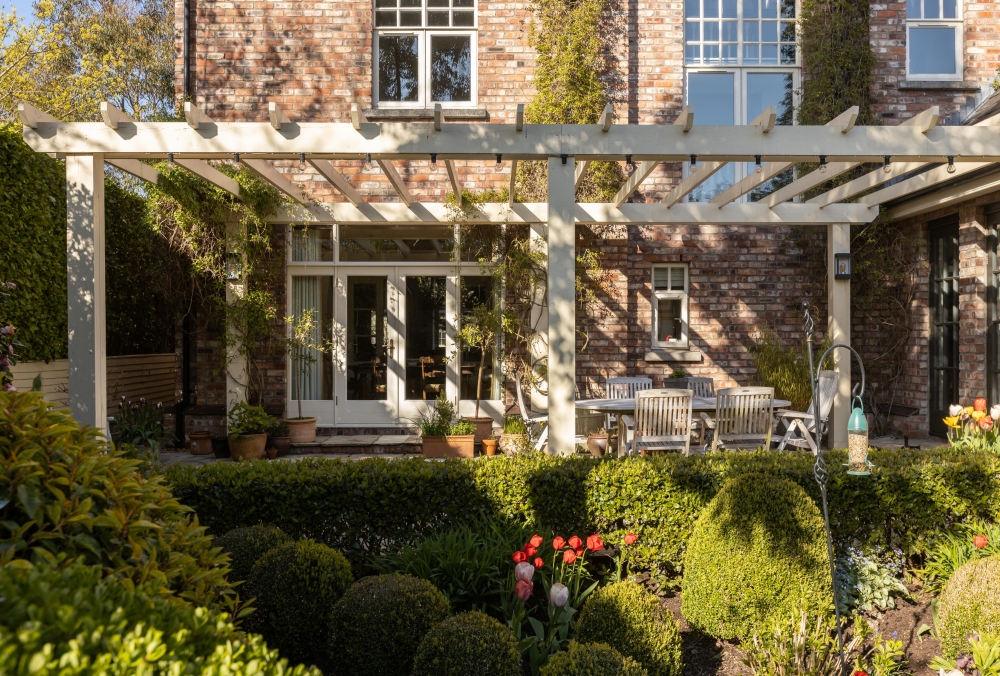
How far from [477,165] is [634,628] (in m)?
7.21

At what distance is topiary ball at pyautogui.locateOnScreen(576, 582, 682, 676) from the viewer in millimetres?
2861

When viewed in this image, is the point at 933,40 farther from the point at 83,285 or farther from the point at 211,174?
the point at 83,285

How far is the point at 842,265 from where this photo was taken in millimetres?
8328

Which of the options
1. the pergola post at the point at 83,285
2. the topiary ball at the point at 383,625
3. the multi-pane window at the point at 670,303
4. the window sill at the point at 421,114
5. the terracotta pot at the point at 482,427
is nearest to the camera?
the topiary ball at the point at 383,625

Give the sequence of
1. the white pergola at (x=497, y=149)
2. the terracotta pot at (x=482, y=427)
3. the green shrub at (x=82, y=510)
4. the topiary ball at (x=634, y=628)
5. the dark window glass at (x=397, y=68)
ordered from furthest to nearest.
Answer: the dark window glass at (x=397, y=68)
the terracotta pot at (x=482, y=427)
the white pergola at (x=497, y=149)
the topiary ball at (x=634, y=628)
the green shrub at (x=82, y=510)

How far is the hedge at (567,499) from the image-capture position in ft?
12.4

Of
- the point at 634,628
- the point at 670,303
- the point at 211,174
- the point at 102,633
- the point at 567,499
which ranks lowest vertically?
the point at 634,628

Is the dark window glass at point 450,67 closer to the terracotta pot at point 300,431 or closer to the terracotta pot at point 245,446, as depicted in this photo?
the terracotta pot at point 300,431

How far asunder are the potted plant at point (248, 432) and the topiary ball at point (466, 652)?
19.6 feet

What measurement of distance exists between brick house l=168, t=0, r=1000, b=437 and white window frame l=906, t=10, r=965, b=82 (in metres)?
0.02

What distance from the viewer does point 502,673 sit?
2.51m

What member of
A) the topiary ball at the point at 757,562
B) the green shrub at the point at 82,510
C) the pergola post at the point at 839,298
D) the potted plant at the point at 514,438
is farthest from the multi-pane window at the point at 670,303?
the green shrub at the point at 82,510

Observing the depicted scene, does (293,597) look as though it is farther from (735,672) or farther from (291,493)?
(735,672)

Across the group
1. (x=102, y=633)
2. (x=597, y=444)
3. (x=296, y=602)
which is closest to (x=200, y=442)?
(x=597, y=444)
